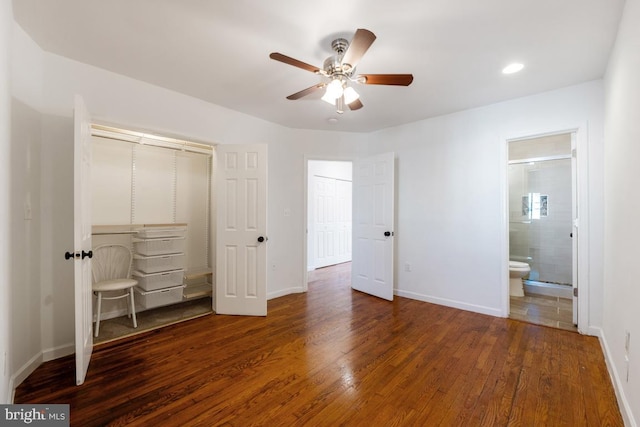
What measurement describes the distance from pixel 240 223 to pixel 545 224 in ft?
16.1

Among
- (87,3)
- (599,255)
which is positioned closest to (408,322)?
(599,255)

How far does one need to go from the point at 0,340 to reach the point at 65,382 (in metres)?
1.02

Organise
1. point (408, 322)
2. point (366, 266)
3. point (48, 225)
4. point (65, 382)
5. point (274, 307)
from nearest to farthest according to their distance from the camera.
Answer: point (65, 382), point (48, 225), point (408, 322), point (274, 307), point (366, 266)

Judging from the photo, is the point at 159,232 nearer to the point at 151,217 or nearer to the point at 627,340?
the point at 151,217

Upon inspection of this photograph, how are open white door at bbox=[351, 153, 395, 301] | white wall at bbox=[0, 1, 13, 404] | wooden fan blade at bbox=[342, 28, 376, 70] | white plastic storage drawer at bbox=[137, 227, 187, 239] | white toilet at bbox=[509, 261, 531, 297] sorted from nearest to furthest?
white wall at bbox=[0, 1, 13, 404], wooden fan blade at bbox=[342, 28, 376, 70], white plastic storage drawer at bbox=[137, 227, 187, 239], open white door at bbox=[351, 153, 395, 301], white toilet at bbox=[509, 261, 531, 297]

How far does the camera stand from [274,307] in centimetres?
361

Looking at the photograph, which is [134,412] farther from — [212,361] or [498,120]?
[498,120]

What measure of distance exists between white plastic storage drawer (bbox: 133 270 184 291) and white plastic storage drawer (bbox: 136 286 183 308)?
0.16 ft

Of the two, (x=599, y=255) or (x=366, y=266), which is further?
(x=366, y=266)

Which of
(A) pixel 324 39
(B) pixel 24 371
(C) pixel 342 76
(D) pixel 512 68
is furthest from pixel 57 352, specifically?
(D) pixel 512 68

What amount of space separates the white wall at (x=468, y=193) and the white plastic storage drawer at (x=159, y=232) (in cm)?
302

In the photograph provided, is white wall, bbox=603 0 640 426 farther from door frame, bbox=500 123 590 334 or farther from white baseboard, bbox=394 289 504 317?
white baseboard, bbox=394 289 504 317

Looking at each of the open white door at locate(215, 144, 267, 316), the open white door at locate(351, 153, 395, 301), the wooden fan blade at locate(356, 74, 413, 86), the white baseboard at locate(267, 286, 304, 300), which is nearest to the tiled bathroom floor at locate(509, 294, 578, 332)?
the open white door at locate(351, 153, 395, 301)

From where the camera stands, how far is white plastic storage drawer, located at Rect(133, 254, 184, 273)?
3244 mm
